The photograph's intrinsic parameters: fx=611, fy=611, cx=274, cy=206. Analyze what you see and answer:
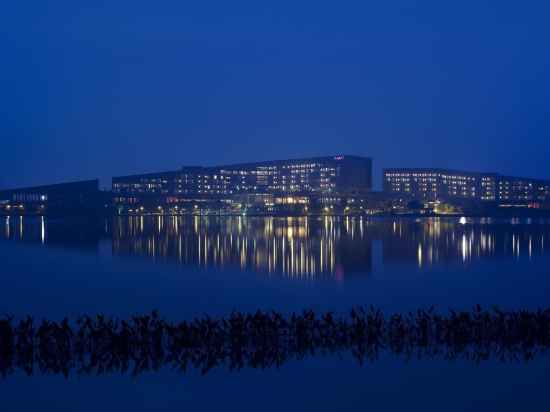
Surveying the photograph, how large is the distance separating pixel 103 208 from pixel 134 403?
16955cm

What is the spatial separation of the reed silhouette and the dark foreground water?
1.46 ft

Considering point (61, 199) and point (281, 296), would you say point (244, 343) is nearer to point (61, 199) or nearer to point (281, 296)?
point (281, 296)

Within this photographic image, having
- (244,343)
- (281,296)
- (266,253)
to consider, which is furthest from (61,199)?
(244,343)

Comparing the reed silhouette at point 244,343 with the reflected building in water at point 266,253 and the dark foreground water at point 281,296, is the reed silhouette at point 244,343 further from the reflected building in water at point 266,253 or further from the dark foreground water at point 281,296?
the reflected building in water at point 266,253

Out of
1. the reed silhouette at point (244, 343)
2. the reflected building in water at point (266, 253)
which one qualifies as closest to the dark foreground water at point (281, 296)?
the reflected building in water at point (266, 253)

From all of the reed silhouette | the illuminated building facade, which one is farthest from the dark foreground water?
the illuminated building facade

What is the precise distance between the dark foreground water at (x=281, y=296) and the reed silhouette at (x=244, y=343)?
1.46 feet

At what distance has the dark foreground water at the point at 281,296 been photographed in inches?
521

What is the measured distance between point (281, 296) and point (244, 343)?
11.4 metres

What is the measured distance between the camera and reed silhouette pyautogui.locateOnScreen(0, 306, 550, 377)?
587 inches

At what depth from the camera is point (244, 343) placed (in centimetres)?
1616

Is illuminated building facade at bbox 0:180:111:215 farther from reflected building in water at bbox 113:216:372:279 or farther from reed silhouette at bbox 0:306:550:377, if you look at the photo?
reed silhouette at bbox 0:306:550:377

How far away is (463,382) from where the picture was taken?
14.1 meters

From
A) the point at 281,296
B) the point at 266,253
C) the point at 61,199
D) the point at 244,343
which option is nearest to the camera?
the point at 244,343
